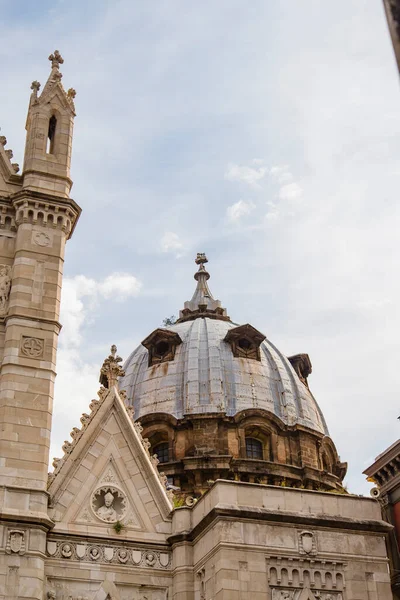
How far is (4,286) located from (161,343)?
24.3 metres

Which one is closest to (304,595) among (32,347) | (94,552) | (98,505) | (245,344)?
(94,552)

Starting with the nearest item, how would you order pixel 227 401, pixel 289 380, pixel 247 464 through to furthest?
1. pixel 247 464
2. pixel 227 401
3. pixel 289 380

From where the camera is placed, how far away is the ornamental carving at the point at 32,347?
24469 mm

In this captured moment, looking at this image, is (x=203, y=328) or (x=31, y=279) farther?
(x=203, y=328)

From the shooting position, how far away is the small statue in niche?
941 inches

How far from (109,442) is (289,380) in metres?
24.4

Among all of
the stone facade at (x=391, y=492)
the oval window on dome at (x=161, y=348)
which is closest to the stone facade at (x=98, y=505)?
the stone facade at (x=391, y=492)

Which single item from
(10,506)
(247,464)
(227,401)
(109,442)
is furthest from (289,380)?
(10,506)

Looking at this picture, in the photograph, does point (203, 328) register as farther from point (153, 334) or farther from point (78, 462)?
point (78, 462)

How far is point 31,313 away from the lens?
2511 centimetres

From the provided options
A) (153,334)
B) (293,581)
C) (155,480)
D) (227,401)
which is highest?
(153,334)

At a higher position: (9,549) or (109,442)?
(109,442)

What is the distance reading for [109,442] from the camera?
84.1ft

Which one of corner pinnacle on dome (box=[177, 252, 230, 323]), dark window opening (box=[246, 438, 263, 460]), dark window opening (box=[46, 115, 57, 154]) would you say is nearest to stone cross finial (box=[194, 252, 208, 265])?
corner pinnacle on dome (box=[177, 252, 230, 323])
